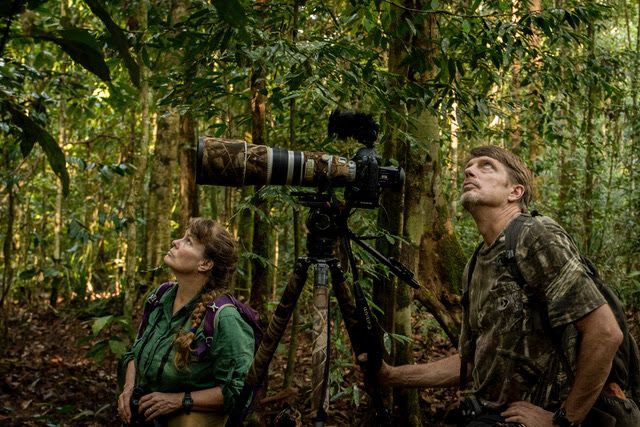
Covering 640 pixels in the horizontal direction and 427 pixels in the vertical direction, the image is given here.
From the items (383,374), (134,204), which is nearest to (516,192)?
(383,374)

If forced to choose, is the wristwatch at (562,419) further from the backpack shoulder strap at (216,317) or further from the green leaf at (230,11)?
the green leaf at (230,11)

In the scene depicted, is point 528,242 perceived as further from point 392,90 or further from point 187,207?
point 187,207

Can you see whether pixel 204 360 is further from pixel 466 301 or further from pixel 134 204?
pixel 134 204

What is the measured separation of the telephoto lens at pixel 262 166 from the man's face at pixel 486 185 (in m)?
0.43

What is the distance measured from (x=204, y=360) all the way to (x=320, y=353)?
77cm

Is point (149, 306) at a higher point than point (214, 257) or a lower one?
lower

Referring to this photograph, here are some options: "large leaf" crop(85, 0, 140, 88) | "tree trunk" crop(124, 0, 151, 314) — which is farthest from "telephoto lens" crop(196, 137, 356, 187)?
"tree trunk" crop(124, 0, 151, 314)

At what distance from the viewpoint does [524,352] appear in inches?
77.6

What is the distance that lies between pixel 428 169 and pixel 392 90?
0.97 m

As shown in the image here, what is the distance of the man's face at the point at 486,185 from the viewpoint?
2195 millimetres

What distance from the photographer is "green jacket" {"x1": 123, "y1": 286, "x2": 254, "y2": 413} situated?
2.53 meters

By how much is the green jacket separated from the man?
0.64 m

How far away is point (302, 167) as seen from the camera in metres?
2.12

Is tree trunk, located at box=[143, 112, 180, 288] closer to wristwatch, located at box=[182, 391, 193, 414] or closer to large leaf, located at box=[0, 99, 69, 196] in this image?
wristwatch, located at box=[182, 391, 193, 414]
